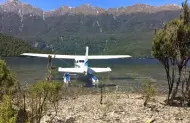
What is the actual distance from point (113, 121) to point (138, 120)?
141 cm

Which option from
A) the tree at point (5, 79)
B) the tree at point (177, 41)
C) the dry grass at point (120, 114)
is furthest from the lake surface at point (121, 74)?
the tree at point (5, 79)

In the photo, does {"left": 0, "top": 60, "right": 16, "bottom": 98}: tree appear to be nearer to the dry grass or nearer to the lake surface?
the dry grass

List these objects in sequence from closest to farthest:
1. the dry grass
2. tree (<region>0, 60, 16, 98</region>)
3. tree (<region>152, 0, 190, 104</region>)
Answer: tree (<region>0, 60, 16, 98</region>), the dry grass, tree (<region>152, 0, 190, 104</region>)

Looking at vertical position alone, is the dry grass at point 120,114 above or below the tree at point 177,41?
below

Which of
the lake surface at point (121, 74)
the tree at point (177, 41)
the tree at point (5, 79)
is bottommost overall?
the lake surface at point (121, 74)

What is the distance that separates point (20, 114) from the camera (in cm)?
1772

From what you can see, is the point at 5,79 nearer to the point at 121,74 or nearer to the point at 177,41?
the point at 177,41

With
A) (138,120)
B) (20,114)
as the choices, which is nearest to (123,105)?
(138,120)

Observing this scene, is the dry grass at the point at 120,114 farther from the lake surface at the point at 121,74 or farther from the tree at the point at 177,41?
the lake surface at the point at 121,74

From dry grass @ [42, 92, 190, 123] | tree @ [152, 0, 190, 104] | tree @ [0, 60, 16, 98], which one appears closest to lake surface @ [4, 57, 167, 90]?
tree @ [152, 0, 190, 104]

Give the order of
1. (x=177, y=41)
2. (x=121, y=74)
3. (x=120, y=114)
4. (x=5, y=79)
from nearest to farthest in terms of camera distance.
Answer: (x=5, y=79) → (x=120, y=114) → (x=177, y=41) → (x=121, y=74)

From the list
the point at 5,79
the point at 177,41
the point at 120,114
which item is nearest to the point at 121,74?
the point at 177,41

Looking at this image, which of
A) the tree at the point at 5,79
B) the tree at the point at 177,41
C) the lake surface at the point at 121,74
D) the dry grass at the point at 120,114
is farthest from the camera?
the lake surface at the point at 121,74

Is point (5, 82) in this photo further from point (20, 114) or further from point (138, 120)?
point (138, 120)
